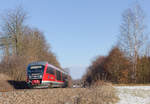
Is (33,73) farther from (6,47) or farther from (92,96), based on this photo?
(6,47)

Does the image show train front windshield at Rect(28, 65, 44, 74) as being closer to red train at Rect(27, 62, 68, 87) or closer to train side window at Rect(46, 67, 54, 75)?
red train at Rect(27, 62, 68, 87)

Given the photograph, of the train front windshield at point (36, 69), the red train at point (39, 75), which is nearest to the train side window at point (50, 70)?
the red train at point (39, 75)

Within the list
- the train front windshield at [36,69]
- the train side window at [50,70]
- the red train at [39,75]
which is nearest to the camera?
the red train at [39,75]

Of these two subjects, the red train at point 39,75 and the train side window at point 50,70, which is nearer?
the red train at point 39,75

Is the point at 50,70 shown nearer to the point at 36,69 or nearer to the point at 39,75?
the point at 36,69

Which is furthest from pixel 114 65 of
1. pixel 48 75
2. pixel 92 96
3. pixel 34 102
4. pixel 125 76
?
pixel 34 102

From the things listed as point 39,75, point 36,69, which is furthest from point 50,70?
point 39,75

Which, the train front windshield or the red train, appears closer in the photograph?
the red train

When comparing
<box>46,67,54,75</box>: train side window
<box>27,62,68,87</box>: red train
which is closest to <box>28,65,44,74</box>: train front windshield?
<box>27,62,68,87</box>: red train

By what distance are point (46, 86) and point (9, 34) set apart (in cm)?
1702

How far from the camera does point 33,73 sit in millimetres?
22859

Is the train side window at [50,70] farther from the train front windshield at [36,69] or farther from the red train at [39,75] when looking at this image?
the train front windshield at [36,69]

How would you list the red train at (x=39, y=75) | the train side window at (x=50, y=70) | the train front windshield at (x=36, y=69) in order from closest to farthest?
the red train at (x=39, y=75)
the train front windshield at (x=36, y=69)
the train side window at (x=50, y=70)

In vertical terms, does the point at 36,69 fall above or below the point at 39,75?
above
